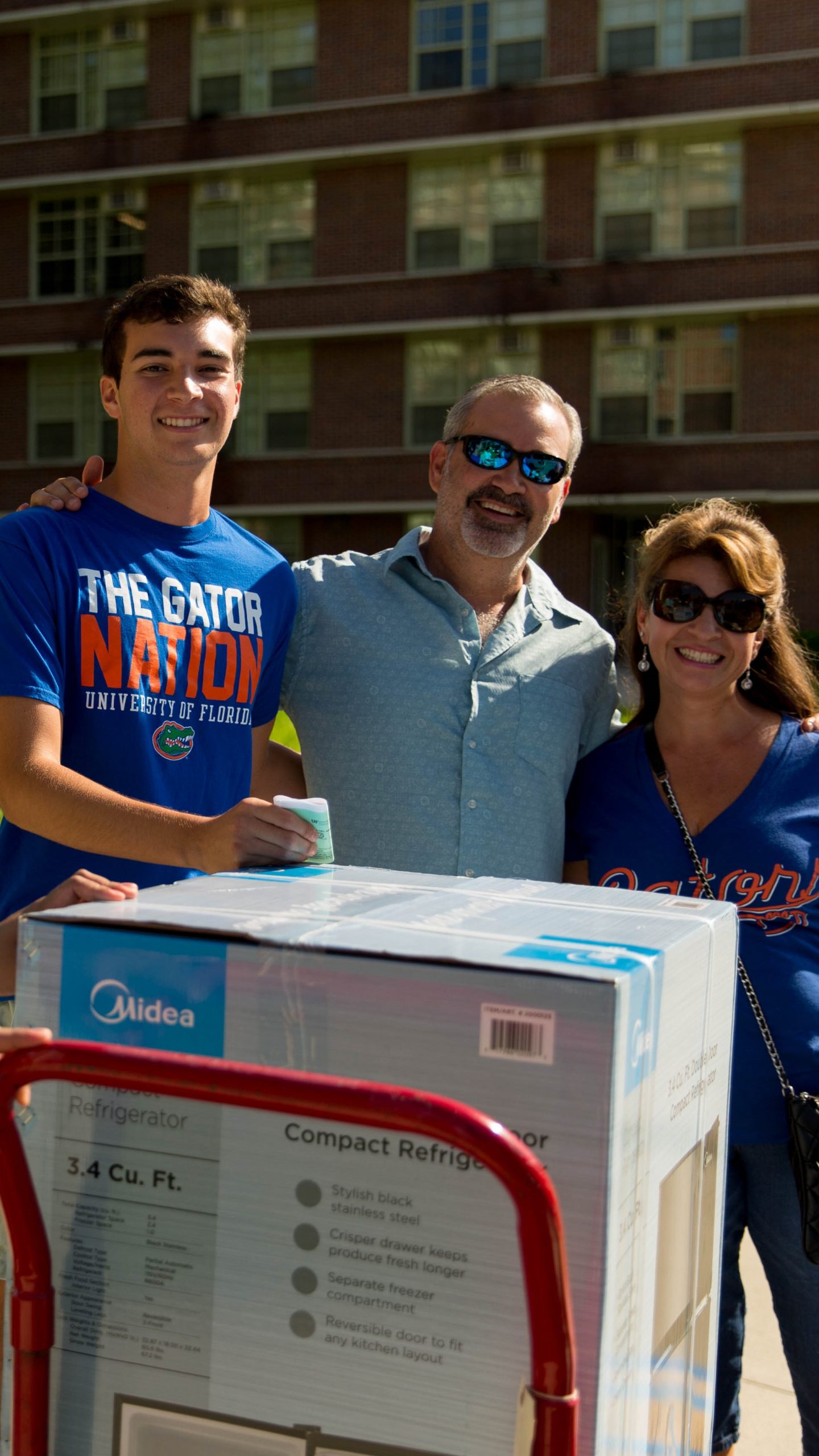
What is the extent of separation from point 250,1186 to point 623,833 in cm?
143

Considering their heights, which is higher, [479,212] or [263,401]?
[479,212]

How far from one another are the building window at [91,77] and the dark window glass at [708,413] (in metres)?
12.6

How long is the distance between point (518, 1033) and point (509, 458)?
6.24ft

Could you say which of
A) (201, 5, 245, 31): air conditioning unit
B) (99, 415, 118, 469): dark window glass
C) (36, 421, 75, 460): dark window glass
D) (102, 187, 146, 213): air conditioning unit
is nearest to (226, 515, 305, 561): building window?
(99, 415, 118, 469): dark window glass

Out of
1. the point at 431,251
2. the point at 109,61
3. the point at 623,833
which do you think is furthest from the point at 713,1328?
the point at 109,61

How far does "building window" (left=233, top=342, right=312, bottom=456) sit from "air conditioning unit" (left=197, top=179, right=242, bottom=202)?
3013 mm

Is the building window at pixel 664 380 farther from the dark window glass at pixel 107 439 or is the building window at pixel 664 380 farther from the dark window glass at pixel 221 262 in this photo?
the dark window glass at pixel 107 439

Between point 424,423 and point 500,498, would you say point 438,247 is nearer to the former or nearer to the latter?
point 424,423

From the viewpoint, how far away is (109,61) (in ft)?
92.3

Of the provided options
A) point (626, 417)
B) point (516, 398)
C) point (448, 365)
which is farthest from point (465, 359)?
point (516, 398)

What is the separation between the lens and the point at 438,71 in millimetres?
25797

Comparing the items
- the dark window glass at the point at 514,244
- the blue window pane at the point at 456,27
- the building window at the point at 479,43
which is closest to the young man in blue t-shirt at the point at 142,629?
the dark window glass at the point at 514,244

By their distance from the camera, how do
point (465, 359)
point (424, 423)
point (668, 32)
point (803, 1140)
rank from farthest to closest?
point (424, 423) < point (465, 359) < point (668, 32) < point (803, 1140)

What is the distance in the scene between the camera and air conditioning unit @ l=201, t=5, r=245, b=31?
2702cm
